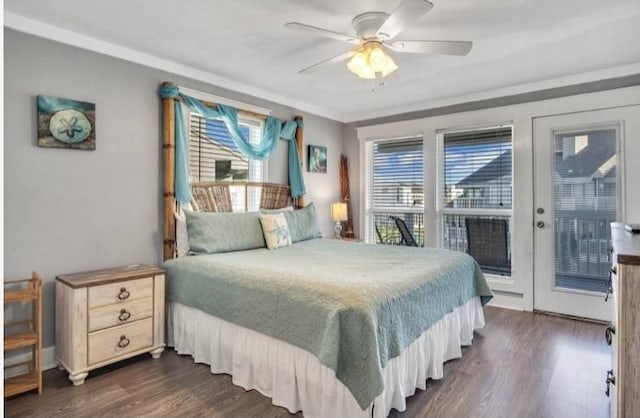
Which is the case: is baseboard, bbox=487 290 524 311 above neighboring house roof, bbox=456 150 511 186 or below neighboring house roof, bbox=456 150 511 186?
below

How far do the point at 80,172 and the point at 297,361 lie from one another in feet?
6.86

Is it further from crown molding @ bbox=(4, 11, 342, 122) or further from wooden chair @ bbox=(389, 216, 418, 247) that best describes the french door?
crown molding @ bbox=(4, 11, 342, 122)

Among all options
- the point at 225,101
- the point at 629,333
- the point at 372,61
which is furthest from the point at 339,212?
the point at 629,333

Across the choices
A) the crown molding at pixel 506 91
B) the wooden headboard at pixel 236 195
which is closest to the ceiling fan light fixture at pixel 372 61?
the wooden headboard at pixel 236 195

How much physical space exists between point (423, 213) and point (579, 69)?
212 cm

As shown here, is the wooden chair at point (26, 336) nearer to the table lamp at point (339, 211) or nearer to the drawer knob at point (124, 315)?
the drawer knob at point (124, 315)

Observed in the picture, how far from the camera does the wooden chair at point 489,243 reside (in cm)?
404

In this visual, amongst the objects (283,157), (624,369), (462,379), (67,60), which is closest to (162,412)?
(462,379)

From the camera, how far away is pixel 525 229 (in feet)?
12.5

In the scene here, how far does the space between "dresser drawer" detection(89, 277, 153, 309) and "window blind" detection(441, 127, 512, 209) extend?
337cm

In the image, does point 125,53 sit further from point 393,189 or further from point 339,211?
point 393,189

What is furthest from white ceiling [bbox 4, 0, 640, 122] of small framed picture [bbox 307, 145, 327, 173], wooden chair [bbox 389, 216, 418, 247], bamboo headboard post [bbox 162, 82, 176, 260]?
wooden chair [bbox 389, 216, 418, 247]

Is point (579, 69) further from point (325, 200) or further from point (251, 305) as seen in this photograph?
point (251, 305)

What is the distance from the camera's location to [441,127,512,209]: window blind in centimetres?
403
